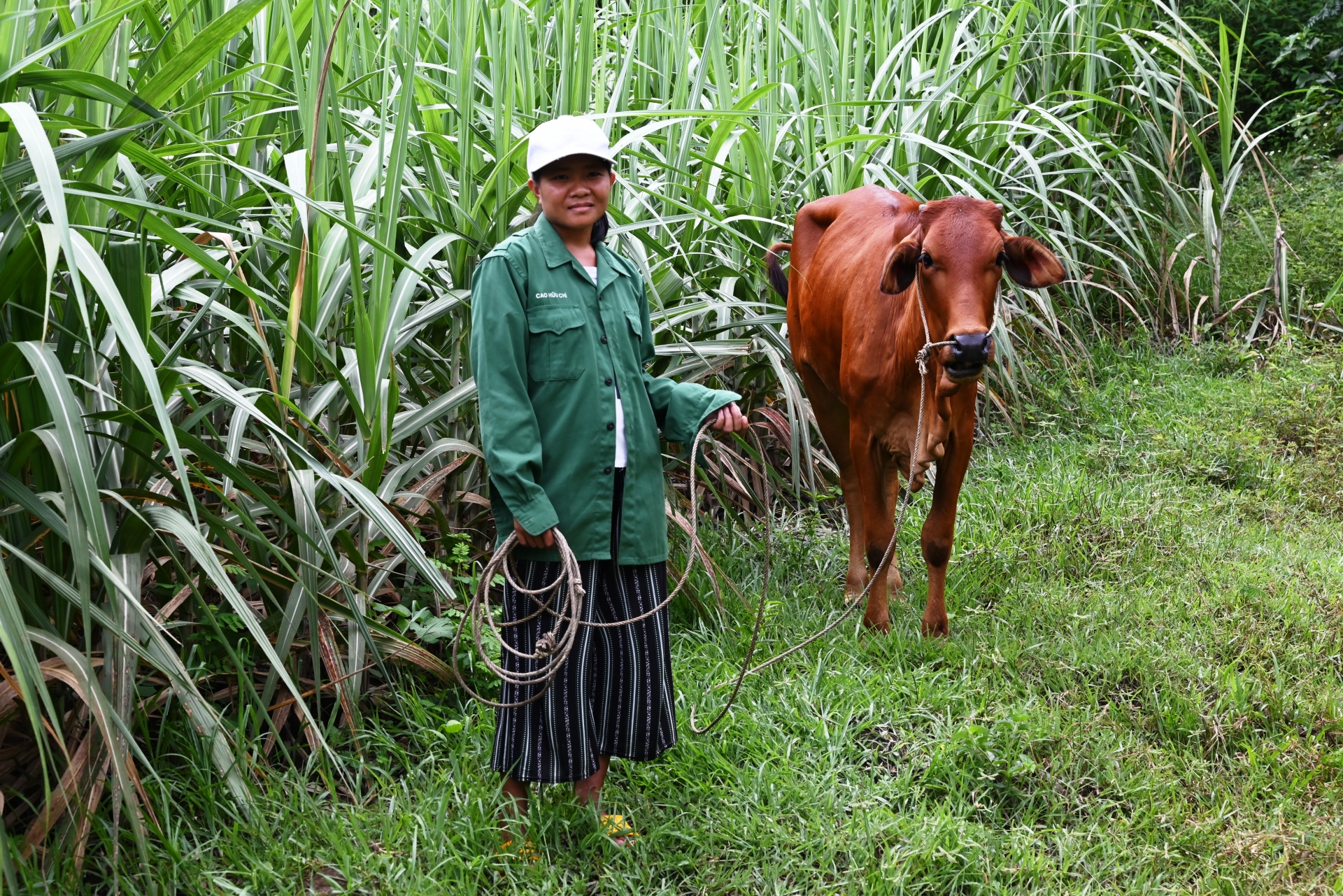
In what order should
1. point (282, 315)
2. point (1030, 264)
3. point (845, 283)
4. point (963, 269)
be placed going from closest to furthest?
point (282, 315) → point (963, 269) → point (1030, 264) → point (845, 283)

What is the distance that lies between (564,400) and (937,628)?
1.75 m

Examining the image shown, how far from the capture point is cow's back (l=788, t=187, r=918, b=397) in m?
3.93

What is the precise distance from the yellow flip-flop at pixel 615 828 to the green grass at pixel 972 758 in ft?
0.11

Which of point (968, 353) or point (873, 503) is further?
point (873, 503)

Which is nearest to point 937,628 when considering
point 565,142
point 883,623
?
point 883,623

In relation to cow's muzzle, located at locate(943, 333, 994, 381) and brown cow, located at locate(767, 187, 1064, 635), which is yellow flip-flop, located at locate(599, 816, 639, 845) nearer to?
brown cow, located at locate(767, 187, 1064, 635)

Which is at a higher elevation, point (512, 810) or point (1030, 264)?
point (1030, 264)

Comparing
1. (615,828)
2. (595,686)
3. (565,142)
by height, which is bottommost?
(615,828)

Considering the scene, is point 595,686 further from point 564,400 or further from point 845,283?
point 845,283

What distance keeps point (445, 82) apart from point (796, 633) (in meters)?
2.36

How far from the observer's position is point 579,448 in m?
2.74

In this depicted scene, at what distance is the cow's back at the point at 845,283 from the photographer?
12.9 feet

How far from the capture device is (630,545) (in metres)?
2.83

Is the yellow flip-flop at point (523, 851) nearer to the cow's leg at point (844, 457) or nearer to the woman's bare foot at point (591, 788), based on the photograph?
the woman's bare foot at point (591, 788)
